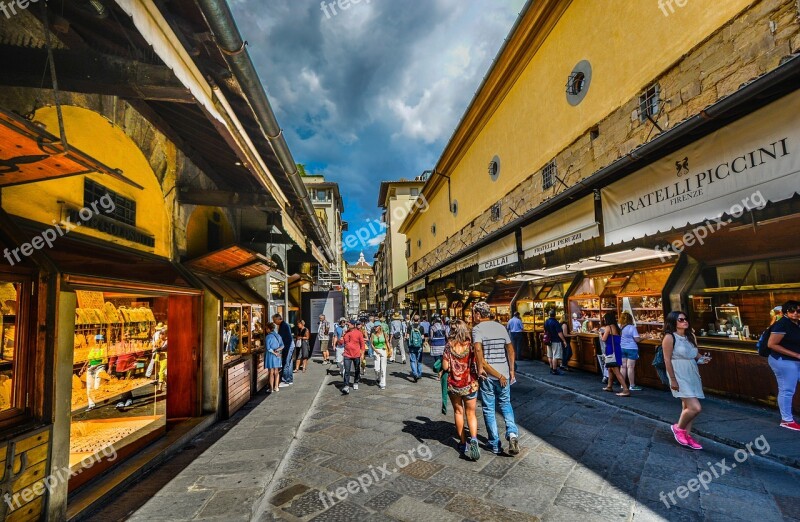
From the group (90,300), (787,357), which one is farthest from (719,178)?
(90,300)

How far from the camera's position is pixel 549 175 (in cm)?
867

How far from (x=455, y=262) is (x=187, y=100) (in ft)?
38.3

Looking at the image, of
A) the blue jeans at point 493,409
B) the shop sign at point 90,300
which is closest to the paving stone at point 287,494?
the blue jeans at point 493,409

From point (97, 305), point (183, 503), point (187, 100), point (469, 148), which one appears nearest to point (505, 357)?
point (183, 503)

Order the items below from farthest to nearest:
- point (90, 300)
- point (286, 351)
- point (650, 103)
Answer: point (286, 351), point (650, 103), point (90, 300)

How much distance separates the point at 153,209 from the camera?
5035 millimetres

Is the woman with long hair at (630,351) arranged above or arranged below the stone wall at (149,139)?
below

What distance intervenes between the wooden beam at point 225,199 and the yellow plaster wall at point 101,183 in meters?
0.31

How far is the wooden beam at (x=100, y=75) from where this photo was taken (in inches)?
105

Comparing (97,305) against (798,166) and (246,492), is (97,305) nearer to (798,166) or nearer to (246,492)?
(246,492)

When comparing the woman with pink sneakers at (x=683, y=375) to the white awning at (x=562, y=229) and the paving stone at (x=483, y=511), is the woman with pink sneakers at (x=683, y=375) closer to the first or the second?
the white awning at (x=562, y=229)

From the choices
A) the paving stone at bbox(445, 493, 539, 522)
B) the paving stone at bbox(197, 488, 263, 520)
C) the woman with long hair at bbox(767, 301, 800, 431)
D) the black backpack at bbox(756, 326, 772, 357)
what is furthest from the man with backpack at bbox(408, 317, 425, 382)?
the woman with long hair at bbox(767, 301, 800, 431)

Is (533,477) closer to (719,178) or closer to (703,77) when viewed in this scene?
(719,178)

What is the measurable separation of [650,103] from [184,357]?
8.60 metres
